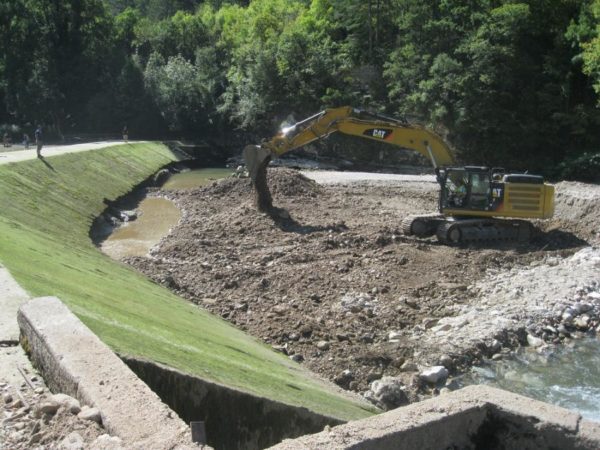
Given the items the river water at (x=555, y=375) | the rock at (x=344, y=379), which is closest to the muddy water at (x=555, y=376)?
the river water at (x=555, y=375)

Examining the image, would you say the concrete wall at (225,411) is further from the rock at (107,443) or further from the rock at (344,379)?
the rock at (344,379)

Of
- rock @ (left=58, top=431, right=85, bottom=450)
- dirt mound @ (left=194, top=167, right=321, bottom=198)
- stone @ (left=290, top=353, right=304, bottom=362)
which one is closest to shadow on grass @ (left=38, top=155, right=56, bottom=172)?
dirt mound @ (left=194, top=167, right=321, bottom=198)

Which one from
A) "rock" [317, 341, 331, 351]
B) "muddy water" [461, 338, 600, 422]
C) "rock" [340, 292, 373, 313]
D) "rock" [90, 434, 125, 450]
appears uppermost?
"rock" [90, 434, 125, 450]

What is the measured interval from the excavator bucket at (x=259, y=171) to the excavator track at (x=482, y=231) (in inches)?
272

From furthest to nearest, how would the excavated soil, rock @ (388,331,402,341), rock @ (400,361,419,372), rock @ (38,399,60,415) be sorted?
rock @ (388,331,402,341), the excavated soil, rock @ (400,361,419,372), rock @ (38,399,60,415)

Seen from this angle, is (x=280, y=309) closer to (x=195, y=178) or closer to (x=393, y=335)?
(x=393, y=335)

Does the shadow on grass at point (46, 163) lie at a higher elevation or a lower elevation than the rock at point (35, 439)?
lower

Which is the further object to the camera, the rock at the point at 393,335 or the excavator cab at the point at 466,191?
the excavator cab at the point at 466,191

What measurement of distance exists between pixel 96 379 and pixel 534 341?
36.5ft

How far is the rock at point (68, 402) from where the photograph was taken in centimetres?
580

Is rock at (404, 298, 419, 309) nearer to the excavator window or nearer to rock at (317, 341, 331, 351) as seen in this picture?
rock at (317, 341, 331, 351)

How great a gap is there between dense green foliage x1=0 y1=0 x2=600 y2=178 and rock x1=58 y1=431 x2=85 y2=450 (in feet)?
115

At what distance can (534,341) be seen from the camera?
1454cm

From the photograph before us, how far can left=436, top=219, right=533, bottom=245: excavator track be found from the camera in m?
21.8
